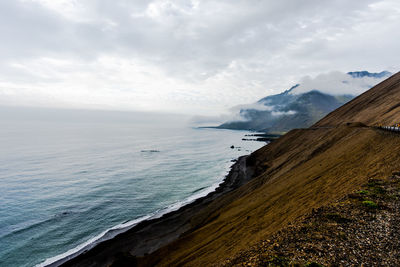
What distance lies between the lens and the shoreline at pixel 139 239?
22.5 meters

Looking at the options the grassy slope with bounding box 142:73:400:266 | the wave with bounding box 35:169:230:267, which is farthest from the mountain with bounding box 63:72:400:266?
the wave with bounding box 35:169:230:267

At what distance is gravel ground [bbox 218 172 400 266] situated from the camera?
339 inches

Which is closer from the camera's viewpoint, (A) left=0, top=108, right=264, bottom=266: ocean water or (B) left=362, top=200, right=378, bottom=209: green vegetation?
(B) left=362, top=200, right=378, bottom=209: green vegetation

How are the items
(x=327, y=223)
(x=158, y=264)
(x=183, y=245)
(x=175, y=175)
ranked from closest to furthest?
(x=327, y=223), (x=158, y=264), (x=183, y=245), (x=175, y=175)

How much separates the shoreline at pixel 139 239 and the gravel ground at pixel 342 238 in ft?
57.3

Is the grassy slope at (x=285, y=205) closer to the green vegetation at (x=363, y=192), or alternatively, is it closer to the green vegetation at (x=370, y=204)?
the green vegetation at (x=363, y=192)

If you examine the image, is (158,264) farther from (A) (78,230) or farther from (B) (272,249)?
(A) (78,230)

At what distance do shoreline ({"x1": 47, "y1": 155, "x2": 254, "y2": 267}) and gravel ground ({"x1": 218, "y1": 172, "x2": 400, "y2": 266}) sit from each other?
1746cm

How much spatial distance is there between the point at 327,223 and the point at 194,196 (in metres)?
33.8

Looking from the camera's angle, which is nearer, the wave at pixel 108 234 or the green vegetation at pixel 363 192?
the green vegetation at pixel 363 192

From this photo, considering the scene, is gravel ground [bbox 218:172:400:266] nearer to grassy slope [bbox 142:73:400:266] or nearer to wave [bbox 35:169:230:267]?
grassy slope [bbox 142:73:400:266]

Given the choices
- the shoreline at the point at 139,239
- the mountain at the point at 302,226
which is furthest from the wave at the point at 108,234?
the mountain at the point at 302,226

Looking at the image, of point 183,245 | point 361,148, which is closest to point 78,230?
point 183,245

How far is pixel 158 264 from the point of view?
1836cm
